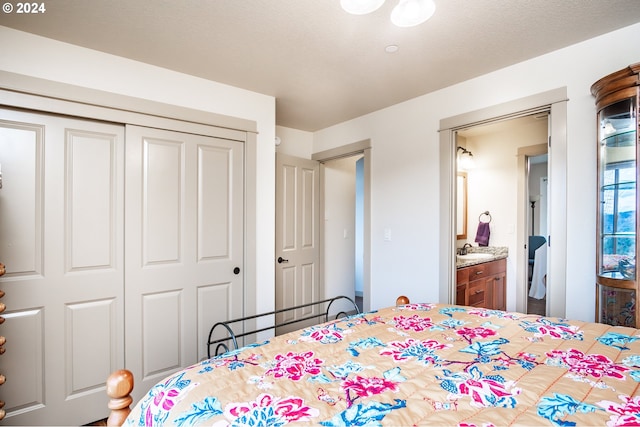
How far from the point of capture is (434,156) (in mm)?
2791

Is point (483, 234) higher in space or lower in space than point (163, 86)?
lower

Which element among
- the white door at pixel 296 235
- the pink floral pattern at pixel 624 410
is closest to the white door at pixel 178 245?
the white door at pixel 296 235

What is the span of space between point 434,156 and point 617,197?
1.30 m

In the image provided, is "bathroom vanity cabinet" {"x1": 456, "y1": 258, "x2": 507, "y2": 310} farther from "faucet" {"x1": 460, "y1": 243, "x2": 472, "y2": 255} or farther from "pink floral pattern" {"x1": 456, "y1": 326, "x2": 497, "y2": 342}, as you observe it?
"pink floral pattern" {"x1": 456, "y1": 326, "x2": 497, "y2": 342}

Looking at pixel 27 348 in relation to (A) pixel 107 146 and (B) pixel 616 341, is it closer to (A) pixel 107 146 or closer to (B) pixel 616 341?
(A) pixel 107 146

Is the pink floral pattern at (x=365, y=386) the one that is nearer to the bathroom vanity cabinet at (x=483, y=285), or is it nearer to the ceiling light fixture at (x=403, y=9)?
the ceiling light fixture at (x=403, y=9)

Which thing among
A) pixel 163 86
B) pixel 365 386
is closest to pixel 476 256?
pixel 365 386

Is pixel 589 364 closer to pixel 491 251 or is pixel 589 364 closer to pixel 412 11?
pixel 412 11

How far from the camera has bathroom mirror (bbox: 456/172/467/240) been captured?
162 inches

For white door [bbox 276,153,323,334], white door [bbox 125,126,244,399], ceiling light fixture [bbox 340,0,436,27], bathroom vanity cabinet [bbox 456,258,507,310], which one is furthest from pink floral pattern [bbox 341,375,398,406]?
white door [bbox 276,153,323,334]

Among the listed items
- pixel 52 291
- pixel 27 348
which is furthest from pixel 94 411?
pixel 52 291

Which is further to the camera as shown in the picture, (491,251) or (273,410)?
(491,251)

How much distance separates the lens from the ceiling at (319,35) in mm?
1690

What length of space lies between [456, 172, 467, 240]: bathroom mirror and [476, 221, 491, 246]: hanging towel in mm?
167
